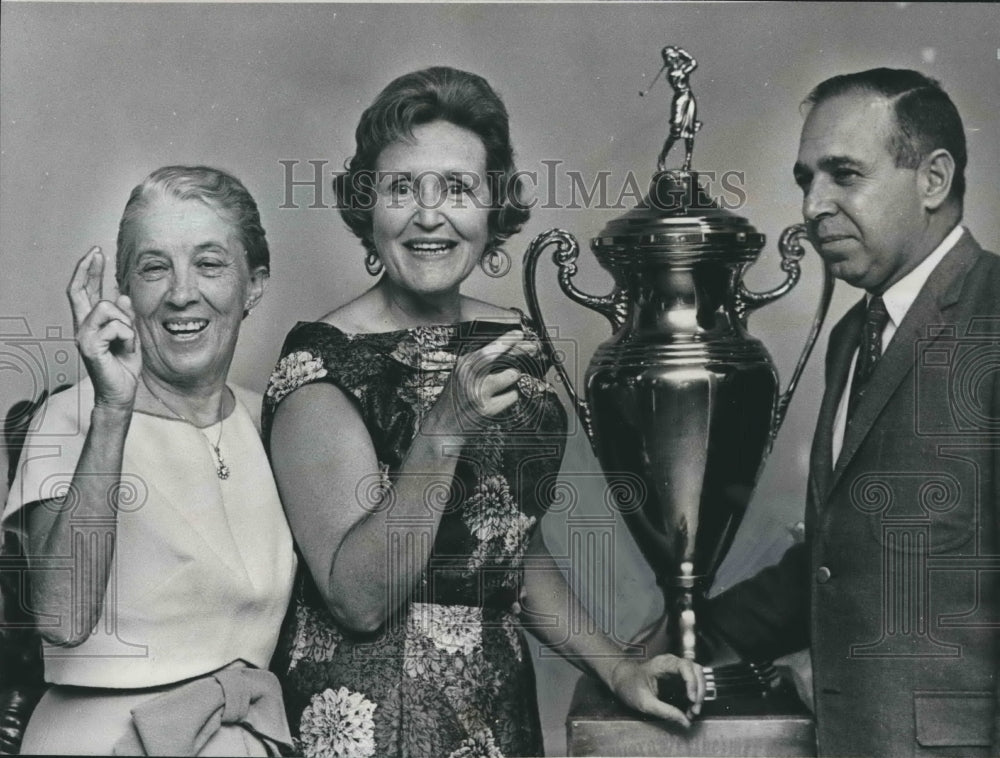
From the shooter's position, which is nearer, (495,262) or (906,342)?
(906,342)

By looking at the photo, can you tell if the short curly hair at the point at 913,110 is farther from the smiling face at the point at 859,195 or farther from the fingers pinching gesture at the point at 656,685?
the fingers pinching gesture at the point at 656,685

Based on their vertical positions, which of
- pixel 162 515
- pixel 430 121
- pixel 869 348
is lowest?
pixel 162 515

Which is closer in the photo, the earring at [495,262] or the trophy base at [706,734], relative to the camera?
the trophy base at [706,734]

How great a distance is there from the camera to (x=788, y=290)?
1.85 meters

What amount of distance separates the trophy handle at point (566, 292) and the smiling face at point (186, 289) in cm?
42

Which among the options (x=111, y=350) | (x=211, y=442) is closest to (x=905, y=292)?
(x=211, y=442)

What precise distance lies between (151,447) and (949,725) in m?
1.17

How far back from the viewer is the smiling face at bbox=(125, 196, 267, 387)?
5.99 feet

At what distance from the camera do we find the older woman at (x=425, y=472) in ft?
5.87

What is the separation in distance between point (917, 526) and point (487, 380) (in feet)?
2.10

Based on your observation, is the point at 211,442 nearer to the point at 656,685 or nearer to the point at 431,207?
the point at 431,207

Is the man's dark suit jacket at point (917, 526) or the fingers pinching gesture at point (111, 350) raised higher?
the fingers pinching gesture at point (111, 350)

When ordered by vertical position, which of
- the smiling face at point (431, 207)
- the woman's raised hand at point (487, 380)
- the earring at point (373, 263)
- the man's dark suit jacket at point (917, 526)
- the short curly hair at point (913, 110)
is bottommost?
the man's dark suit jacket at point (917, 526)

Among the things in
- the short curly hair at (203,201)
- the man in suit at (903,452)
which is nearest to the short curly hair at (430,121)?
the short curly hair at (203,201)
